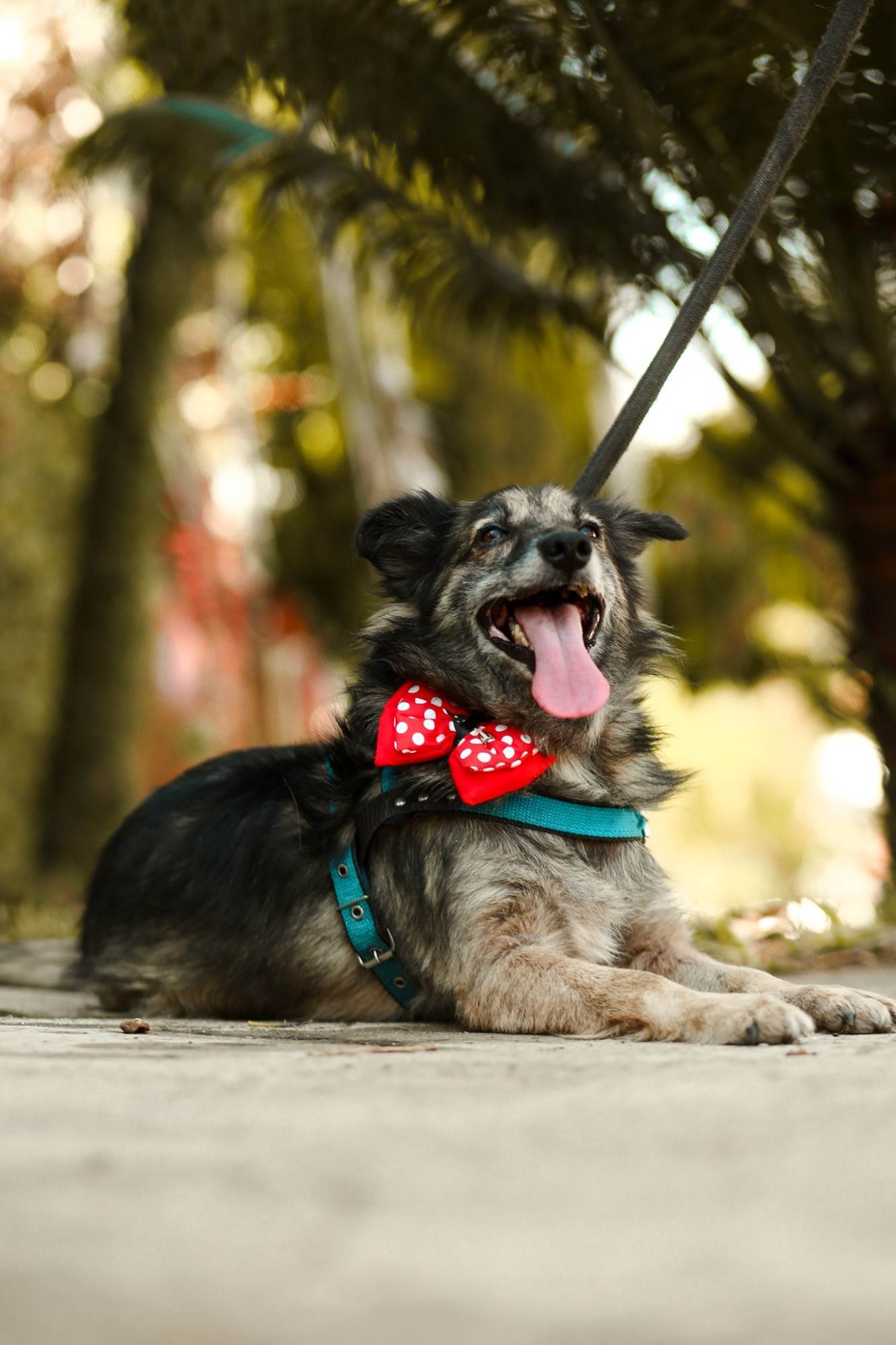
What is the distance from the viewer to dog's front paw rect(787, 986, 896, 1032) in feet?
10.7

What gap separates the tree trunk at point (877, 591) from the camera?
7395mm

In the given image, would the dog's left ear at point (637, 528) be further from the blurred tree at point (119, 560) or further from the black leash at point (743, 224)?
the blurred tree at point (119, 560)

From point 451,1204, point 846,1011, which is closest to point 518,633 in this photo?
point 846,1011

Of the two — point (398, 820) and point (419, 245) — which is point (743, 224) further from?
Answer: point (419, 245)

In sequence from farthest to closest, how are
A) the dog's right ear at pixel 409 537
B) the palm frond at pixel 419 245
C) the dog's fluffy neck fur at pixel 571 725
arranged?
the palm frond at pixel 419 245
the dog's right ear at pixel 409 537
the dog's fluffy neck fur at pixel 571 725

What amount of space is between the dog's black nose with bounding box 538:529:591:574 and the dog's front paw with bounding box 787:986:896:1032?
4.19 ft

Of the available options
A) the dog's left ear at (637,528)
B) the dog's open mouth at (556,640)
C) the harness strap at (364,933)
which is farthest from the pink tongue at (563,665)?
the harness strap at (364,933)

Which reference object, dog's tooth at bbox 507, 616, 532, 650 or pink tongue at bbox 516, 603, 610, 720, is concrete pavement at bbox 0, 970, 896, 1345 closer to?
pink tongue at bbox 516, 603, 610, 720

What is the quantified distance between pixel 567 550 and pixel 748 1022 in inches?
54.5

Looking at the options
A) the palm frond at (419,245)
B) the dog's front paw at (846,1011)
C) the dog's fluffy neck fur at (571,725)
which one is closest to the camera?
the dog's front paw at (846,1011)

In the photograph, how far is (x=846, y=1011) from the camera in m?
3.27

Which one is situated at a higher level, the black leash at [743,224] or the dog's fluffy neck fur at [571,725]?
the black leash at [743,224]

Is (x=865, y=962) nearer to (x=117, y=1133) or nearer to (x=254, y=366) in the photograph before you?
(x=117, y=1133)

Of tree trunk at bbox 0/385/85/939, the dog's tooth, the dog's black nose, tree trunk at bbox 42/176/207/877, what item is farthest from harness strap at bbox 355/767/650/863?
tree trunk at bbox 42/176/207/877
